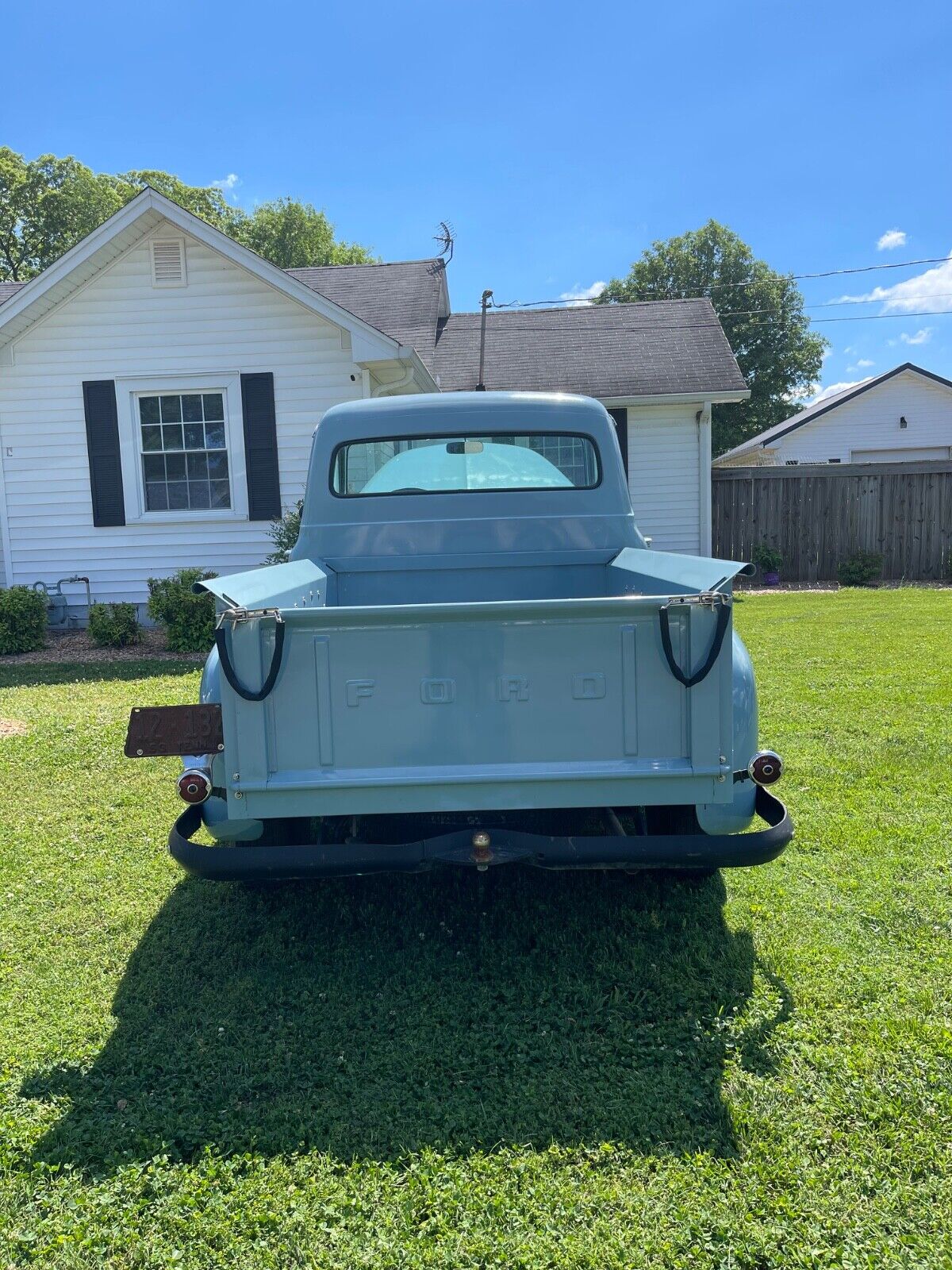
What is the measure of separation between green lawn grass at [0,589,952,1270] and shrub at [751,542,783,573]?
11.8m

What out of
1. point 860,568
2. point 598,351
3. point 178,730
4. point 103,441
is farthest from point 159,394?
point 860,568

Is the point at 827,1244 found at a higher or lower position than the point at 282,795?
lower

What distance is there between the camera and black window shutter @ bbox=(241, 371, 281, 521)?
10.6 metres

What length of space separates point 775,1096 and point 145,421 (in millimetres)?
10446

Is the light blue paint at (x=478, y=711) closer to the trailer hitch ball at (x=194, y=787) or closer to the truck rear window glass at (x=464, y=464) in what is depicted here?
the trailer hitch ball at (x=194, y=787)

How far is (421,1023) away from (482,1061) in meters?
0.27

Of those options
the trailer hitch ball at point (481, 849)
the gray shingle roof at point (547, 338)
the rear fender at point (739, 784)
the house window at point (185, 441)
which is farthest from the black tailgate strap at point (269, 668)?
the gray shingle roof at point (547, 338)

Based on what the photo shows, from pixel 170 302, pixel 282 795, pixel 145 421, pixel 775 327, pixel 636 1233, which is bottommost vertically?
pixel 636 1233

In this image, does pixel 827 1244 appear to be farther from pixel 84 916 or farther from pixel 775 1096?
pixel 84 916

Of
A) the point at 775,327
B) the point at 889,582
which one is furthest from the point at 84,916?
the point at 775,327

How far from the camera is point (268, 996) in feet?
9.87

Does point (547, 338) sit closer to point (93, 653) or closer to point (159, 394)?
point (159, 394)

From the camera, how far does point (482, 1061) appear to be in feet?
8.64

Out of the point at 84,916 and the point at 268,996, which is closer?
the point at 268,996
